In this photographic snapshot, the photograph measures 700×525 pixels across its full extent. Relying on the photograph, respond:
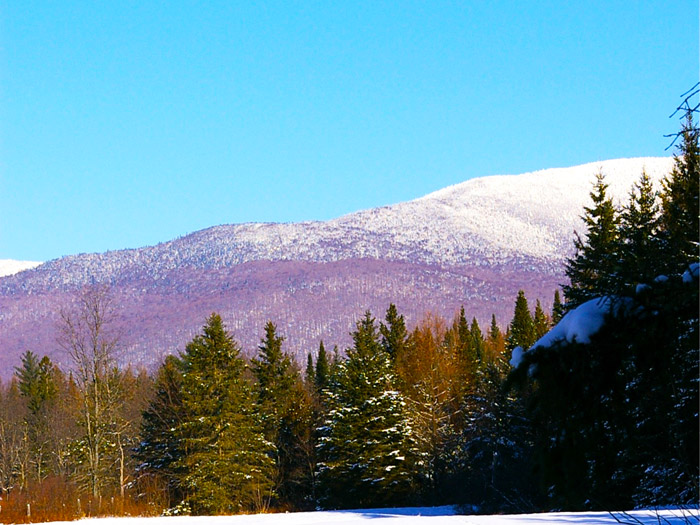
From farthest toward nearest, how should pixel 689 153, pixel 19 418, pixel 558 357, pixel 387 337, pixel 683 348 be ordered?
pixel 19 418 → pixel 387 337 → pixel 689 153 → pixel 683 348 → pixel 558 357

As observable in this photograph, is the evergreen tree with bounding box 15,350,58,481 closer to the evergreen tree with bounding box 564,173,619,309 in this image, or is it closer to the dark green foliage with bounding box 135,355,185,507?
the dark green foliage with bounding box 135,355,185,507

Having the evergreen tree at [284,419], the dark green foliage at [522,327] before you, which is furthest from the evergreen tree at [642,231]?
the dark green foliage at [522,327]

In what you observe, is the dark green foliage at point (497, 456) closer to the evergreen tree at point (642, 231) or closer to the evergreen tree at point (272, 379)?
the evergreen tree at point (642, 231)

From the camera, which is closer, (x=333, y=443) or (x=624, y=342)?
(x=624, y=342)

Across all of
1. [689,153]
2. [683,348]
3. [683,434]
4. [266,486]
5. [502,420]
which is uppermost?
[689,153]

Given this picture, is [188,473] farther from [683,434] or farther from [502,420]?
[683,434]

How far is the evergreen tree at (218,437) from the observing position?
39562mm

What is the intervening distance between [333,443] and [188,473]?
7.42 metres

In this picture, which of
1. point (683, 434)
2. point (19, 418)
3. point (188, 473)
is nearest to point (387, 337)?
point (188, 473)

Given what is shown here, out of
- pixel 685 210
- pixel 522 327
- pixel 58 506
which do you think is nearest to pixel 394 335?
pixel 522 327

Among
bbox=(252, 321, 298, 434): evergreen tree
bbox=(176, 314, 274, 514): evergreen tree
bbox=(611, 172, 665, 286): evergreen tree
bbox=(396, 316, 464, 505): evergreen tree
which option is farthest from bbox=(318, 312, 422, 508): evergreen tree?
bbox=(611, 172, 665, 286): evergreen tree

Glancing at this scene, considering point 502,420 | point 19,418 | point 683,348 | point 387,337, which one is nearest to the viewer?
point 683,348

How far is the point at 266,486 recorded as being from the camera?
42188 mm

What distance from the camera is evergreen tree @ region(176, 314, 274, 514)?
39.6 m
